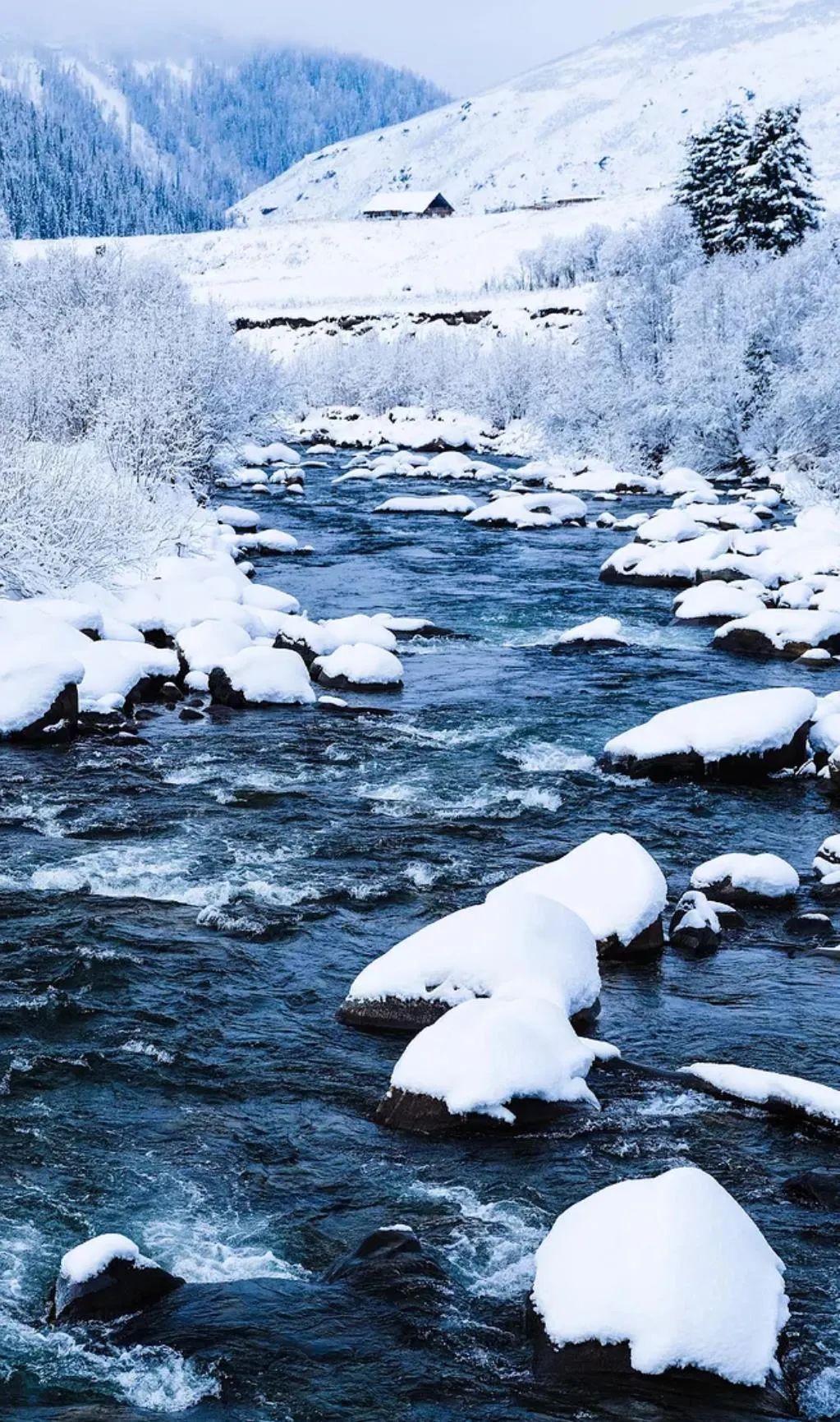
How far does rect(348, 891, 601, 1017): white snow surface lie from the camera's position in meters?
9.21

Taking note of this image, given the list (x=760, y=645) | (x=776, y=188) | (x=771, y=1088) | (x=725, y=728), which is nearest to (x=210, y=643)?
(x=725, y=728)

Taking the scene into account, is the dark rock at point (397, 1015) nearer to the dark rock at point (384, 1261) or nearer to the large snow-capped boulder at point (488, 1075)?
the large snow-capped boulder at point (488, 1075)

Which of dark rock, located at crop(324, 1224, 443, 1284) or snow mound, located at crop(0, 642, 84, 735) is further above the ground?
snow mound, located at crop(0, 642, 84, 735)

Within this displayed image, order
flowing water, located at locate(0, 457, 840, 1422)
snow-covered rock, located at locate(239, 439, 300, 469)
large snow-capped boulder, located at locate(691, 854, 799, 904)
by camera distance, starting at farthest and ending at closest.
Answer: snow-covered rock, located at locate(239, 439, 300, 469) → large snow-capped boulder, located at locate(691, 854, 799, 904) → flowing water, located at locate(0, 457, 840, 1422)

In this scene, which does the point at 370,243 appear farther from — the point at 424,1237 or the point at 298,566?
the point at 424,1237

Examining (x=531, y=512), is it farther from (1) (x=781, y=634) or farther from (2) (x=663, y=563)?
(1) (x=781, y=634)

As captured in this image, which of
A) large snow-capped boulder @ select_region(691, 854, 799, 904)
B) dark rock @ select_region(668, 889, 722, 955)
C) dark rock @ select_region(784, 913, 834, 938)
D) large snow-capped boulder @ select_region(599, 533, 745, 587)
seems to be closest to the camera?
dark rock @ select_region(668, 889, 722, 955)

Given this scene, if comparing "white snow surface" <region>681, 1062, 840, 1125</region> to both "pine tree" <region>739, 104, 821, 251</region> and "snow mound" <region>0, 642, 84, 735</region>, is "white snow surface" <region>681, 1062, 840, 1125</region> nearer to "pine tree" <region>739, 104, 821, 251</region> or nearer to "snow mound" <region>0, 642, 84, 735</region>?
"snow mound" <region>0, 642, 84, 735</region>

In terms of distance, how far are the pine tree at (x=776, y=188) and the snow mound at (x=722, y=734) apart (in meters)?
39.3

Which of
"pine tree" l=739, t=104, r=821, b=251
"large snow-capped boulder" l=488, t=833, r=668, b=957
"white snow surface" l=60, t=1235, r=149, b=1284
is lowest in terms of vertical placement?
"white snow surface" l=60, t=1235, r=149, b=1284

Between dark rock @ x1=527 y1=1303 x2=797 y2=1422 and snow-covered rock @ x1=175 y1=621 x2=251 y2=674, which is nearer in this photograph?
dark rock @ x1=527 y1=1303 x2=797 y2=1422

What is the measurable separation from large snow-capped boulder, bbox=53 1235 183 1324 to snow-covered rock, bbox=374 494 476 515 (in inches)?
1250

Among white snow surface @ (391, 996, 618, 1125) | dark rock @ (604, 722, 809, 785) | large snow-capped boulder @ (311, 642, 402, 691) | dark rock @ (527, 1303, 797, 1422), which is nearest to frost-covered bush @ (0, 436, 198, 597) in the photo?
large snow-capped boulder @ (311, 642, 402, 691)

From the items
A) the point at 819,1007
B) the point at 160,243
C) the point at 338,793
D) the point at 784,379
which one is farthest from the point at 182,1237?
the point at 160,243
